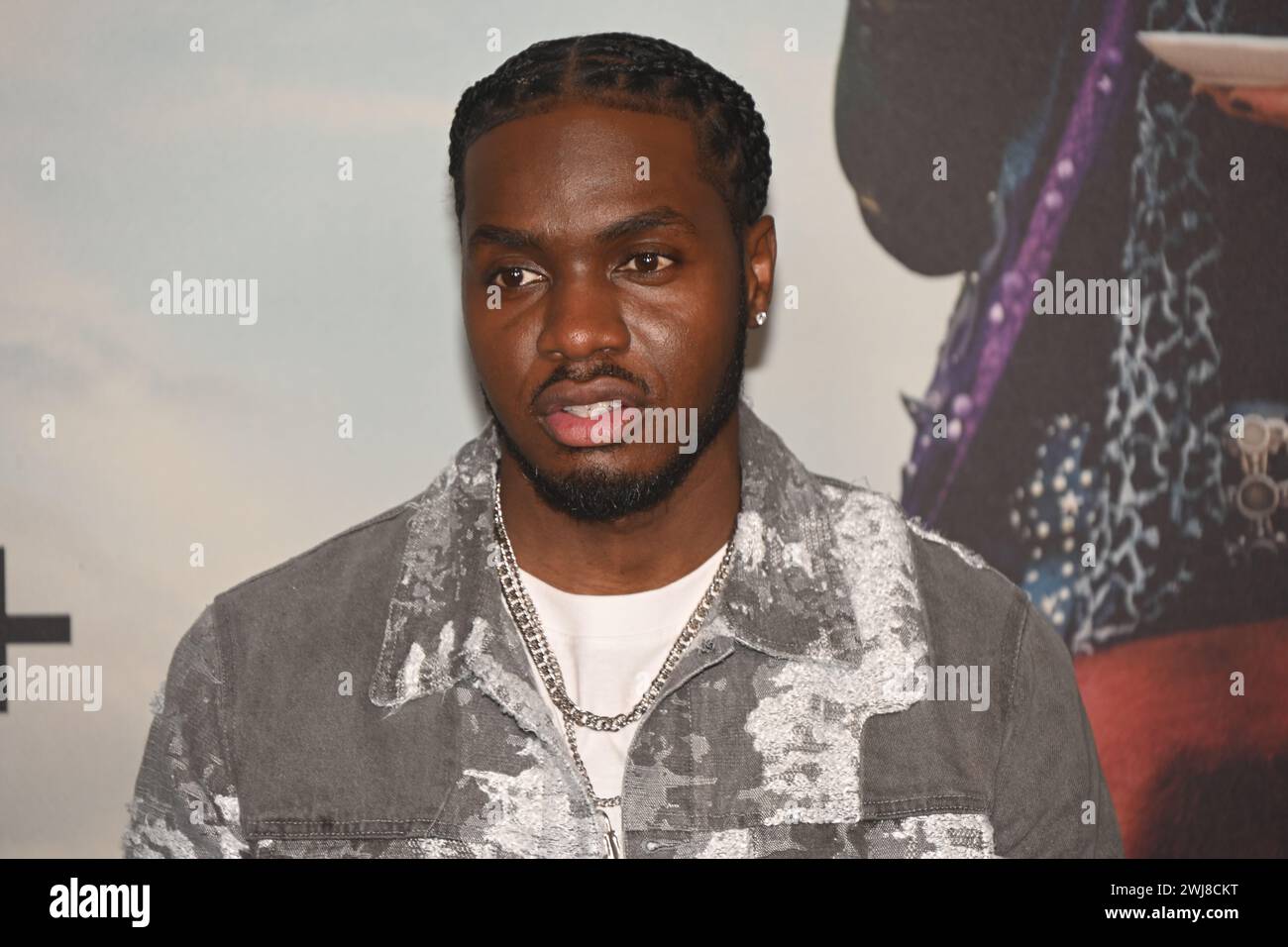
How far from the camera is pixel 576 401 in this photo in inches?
58.0

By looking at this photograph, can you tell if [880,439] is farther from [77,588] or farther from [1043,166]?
[77,588]

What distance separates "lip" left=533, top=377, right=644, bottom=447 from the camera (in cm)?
146

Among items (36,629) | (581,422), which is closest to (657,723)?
(581,422)

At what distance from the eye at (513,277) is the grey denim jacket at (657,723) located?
0.93 ft

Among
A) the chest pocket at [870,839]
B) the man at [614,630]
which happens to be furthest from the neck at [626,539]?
the chest pocket at [870,839]

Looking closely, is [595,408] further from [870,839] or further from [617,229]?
[870,839]

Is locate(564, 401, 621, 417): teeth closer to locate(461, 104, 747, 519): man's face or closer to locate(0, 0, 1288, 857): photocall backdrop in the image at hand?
locate(461, 104, 747, 519): man's face

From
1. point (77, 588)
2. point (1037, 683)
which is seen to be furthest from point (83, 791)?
point (1037, 683)

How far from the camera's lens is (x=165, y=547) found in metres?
1.95

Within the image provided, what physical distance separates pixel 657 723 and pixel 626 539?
0.78ft

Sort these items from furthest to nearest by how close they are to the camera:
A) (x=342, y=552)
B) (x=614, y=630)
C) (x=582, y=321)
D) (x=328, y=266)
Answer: (x=328, y=266)
(x=342, y=552)
(x=614, y=630)
(x=582, y=321)

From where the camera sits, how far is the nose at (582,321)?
1456 mm

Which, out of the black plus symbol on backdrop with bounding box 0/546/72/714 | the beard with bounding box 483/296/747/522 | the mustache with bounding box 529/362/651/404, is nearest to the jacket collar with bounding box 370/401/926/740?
the beard with bounding box 483/296/747/522

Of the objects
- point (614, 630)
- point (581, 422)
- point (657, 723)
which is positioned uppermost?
point (581, 422)
